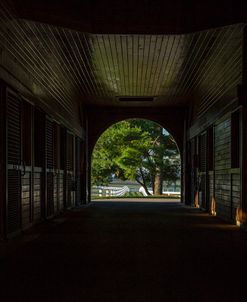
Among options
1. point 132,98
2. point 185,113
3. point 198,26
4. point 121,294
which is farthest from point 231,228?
point 185,113

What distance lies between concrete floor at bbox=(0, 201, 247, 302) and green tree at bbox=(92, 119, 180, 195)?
15.9 meters

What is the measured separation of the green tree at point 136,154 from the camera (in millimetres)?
23500

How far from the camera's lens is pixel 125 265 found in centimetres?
437

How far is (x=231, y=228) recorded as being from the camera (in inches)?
302

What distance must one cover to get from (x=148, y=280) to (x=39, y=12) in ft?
13.4

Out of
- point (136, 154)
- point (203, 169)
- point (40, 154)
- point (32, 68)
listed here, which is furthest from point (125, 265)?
point (136, 154)

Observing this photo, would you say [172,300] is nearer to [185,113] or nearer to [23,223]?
[23,223]

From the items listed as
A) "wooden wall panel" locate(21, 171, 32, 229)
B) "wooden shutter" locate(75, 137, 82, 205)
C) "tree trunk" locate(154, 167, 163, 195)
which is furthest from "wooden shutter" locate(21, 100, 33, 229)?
"tree trunk" locate(154, 167, 163, 195)

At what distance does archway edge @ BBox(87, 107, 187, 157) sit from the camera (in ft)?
52.5

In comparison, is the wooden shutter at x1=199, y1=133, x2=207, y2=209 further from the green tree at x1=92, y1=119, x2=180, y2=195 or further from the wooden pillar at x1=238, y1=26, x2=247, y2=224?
the green tree at x1=92, y1=119, x2=180, y2=195

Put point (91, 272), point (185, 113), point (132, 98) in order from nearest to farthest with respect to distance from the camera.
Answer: point (91, 272) < point (132, 98) < point (185, 113)

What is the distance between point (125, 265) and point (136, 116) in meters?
11.8

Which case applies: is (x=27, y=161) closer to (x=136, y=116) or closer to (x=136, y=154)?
(x=136, y=116)

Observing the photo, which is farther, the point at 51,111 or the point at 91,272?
the point at 51,111
